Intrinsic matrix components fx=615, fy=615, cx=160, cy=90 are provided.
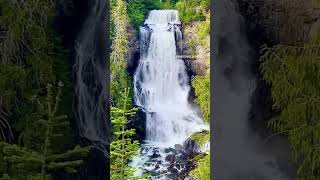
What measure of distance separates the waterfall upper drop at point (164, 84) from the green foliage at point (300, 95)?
134 centimetres

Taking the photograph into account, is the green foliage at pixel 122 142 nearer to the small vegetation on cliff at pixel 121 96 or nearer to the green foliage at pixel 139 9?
the small vegetation on cliff at pixel 121 96

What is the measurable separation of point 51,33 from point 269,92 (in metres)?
1.78

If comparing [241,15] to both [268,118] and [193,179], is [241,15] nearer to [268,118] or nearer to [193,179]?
[268,118]

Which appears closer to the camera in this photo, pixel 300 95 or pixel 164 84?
pixel 300 95

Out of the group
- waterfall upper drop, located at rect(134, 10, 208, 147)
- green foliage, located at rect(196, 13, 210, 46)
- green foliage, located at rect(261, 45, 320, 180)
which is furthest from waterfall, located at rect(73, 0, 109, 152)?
green foliage, located at rect(261, 45, 320, 180)

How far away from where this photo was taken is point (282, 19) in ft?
14.5

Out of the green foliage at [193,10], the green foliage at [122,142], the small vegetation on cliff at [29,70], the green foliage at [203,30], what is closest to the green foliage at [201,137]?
the green foliage at [122,142]

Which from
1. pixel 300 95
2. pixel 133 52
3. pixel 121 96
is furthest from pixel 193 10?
pixel 300 95

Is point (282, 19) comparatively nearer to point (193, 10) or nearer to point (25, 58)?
point (193, 10)

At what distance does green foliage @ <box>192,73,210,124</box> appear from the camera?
544 centimetres

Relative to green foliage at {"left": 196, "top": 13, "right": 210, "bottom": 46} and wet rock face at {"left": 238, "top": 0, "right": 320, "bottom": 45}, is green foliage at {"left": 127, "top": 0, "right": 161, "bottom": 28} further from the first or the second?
wet rock face at {"left": 238, "top": 0, "right": 320, "bottom": 45}

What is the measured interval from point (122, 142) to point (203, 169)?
84 cm

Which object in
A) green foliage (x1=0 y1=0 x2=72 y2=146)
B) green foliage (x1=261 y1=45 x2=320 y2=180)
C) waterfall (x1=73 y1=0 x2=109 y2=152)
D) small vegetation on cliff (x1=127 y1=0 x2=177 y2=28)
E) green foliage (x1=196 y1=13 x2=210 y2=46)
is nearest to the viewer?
green foliage (x1=261 y1=45 x2=320 y2=180)

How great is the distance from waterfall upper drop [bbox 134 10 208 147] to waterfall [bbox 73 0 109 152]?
0.59 meters
